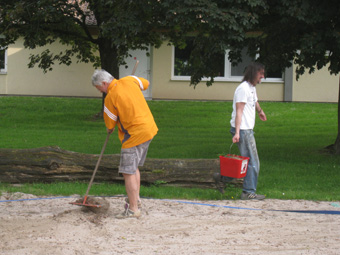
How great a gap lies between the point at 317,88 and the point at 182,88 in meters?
6.20

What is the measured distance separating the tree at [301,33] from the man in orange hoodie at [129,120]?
12.1ft

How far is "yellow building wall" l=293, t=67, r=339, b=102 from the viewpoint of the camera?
24984 millimetres

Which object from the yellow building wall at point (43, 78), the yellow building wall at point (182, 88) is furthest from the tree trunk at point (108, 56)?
the yellow building wall at point (43, 78)

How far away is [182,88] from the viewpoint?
2531 centimetres

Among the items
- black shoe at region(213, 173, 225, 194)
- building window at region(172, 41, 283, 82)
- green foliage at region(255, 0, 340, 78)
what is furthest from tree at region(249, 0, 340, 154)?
building window at region(172, 41, 283, 82)

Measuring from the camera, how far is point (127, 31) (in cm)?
994

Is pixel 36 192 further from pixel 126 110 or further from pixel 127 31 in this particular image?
pixel 127 31

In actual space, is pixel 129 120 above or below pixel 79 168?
above

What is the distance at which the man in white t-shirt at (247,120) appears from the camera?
7059 millimetres

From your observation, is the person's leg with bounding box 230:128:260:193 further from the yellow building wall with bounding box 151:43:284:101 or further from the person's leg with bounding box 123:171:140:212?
the yellow building wall with bounding box 151:43:284:101

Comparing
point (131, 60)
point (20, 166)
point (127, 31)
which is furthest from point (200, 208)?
point (131, 60)

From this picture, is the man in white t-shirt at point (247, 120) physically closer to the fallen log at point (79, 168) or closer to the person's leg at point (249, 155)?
the person's leg at point (249, 155)

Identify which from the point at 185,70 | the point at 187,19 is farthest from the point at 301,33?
the point at 185,70

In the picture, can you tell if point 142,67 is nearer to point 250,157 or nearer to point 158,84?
point 158,84
